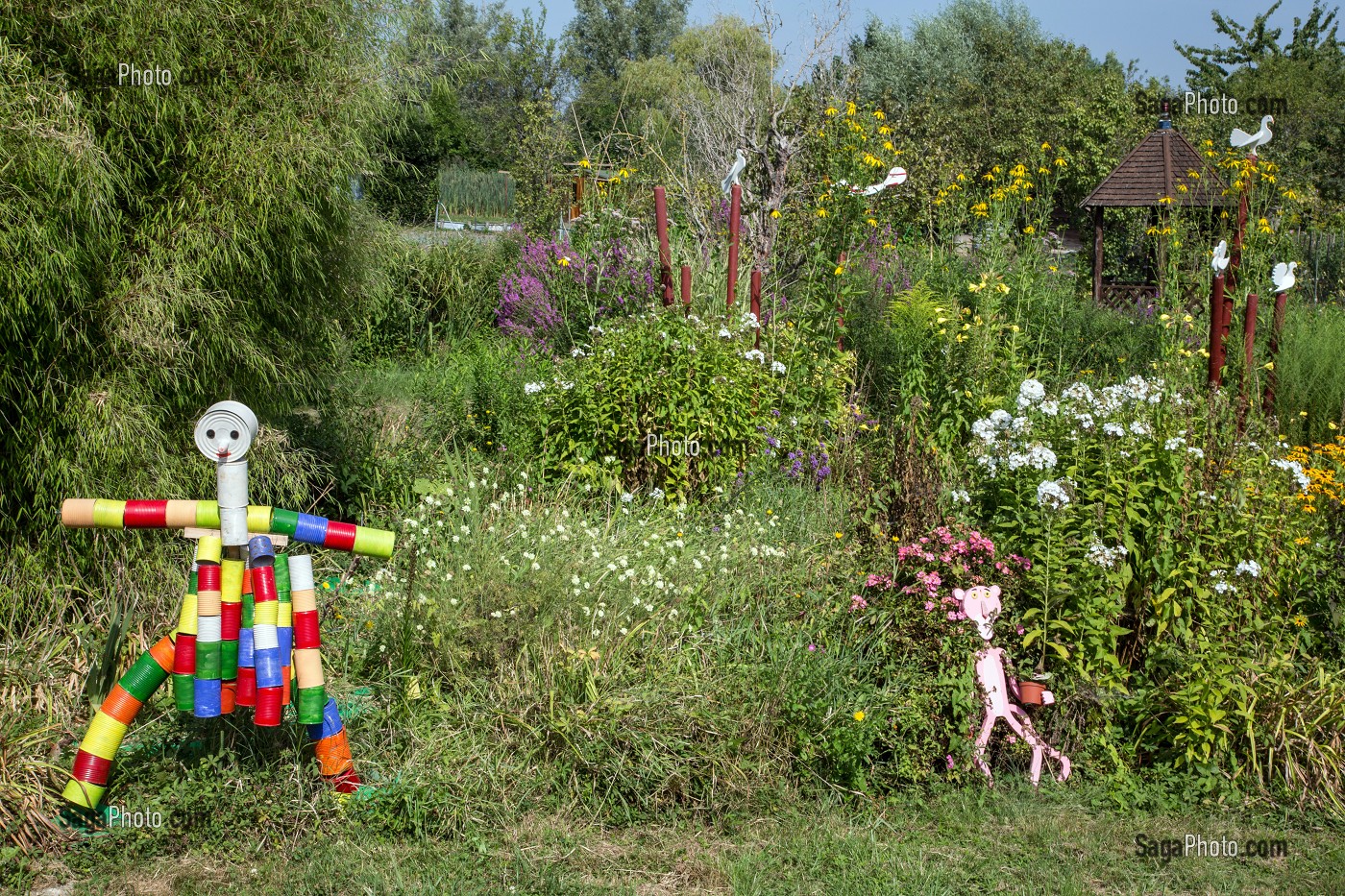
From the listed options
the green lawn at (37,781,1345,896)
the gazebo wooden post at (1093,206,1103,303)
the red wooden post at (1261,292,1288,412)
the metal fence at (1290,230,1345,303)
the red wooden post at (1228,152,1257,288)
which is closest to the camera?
the green lawn at (37,781,1345,896)

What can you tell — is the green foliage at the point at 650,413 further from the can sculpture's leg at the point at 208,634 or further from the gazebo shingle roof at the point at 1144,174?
the gazebo shingle roof at the point at 1144,174

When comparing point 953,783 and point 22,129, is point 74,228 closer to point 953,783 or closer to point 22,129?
point 22,129

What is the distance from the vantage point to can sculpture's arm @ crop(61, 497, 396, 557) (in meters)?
3.01

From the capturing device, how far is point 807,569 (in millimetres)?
4383

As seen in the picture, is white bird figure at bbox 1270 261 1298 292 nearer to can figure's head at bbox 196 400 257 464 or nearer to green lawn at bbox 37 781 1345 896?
green lawn at bbox 37 781 1345 896

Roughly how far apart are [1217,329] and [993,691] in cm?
280

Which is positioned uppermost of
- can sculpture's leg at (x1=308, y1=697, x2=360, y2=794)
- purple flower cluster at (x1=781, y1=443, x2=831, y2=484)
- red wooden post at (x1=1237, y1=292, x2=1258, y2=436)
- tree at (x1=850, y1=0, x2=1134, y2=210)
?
tree at (x1=850, y1=0, x2=1134, y2=210)

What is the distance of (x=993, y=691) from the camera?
359cm

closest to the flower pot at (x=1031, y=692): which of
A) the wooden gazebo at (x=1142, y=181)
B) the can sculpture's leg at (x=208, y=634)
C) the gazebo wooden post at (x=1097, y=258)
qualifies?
the can sculpture's leg at (x=208, y=634)

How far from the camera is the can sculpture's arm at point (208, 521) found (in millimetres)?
3008

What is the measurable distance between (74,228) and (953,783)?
11.9 ft

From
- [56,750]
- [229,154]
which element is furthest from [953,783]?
[229,154]

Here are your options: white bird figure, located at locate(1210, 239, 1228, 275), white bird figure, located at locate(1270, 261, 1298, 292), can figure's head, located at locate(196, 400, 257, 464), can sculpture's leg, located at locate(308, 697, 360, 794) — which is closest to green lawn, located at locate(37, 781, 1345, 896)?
can sculpture's leg, located at locate(308, 697, 360, 794)

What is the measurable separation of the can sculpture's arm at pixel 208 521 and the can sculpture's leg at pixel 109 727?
1.30 ft
